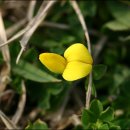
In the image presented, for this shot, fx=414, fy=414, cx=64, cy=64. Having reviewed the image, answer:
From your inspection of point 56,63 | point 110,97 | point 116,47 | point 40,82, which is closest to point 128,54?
point 116,47

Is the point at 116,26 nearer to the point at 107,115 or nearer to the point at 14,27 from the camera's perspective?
the point at 14,27

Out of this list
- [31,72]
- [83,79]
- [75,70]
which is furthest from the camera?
[83,79]

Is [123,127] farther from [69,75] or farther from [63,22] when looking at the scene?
[63,22]

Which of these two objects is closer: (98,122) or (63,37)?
(98,122)

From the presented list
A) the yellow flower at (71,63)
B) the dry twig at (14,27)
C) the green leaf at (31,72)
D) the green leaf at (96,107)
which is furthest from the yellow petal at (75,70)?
the dry twig at (14,27)

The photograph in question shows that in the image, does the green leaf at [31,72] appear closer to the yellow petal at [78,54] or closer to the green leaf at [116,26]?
the yellow petal at [78,54]

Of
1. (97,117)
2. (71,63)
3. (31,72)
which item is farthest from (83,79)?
(71,63)
